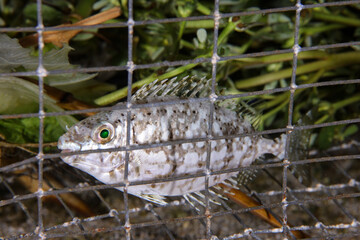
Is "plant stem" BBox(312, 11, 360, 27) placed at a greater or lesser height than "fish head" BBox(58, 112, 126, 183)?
greater

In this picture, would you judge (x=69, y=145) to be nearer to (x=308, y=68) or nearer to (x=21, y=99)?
(x=21, y=99)

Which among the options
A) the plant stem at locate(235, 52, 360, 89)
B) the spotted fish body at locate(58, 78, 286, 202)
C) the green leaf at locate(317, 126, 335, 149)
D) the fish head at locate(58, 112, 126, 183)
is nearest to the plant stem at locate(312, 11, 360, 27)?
the plant stem at locate(235, 52, 360, 89)

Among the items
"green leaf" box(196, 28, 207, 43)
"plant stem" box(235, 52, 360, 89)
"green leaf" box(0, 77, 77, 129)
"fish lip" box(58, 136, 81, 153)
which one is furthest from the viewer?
"plant stem" box(235, 52, 360, 89)

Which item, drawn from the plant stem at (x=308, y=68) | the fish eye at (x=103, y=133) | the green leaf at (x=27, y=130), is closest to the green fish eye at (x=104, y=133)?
the fish eye at (x=103, y=133)

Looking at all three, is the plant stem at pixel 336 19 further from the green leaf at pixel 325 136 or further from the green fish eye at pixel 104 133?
the green fish eye at pixel 104 133

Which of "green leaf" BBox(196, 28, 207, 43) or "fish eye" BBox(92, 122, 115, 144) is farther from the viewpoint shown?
"green leaf" BBox(196, 28, 207, 43)

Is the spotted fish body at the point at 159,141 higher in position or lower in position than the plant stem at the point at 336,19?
lower

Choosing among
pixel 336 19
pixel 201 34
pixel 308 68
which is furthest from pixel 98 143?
pixel 336 19

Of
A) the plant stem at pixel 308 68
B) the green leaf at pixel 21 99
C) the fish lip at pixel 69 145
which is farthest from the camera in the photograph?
the plant stem at pixel 308 68

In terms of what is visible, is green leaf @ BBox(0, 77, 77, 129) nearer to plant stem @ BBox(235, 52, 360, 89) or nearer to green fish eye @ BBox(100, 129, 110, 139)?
green fish eye @ BBox(100, 129, 110, 139)
